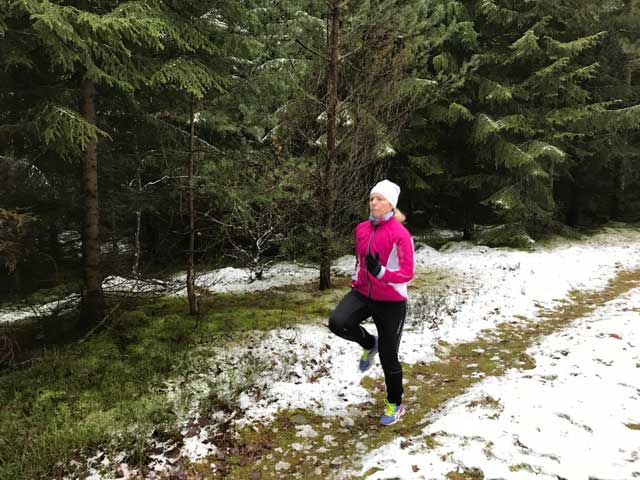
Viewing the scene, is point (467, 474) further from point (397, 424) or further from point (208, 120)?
point (208, 120)

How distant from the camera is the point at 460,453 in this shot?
3.42 m

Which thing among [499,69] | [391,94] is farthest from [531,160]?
[391,94]

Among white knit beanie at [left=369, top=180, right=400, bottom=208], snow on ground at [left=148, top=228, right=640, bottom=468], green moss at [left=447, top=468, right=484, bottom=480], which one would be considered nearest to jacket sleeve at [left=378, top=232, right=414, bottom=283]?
white knit beanie at [left=369, top=180, right=400, bottom=208]

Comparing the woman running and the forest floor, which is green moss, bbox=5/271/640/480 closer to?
the forest floor

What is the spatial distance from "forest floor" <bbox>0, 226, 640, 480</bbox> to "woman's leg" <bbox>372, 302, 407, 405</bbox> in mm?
653

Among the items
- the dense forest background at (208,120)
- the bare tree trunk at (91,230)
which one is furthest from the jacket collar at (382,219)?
the bare tree trunk at (91,230)

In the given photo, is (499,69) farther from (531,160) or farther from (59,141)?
(59,141)

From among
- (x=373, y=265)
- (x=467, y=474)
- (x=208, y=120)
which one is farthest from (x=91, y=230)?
(x=467, y=474)

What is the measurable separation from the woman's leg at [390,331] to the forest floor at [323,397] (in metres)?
0.65

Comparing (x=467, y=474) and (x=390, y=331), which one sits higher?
(x=390, y=331)

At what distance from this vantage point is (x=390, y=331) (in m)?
4.32

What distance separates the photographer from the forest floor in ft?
11.6

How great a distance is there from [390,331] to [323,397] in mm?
1541

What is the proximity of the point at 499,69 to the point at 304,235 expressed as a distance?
11.9 meters
